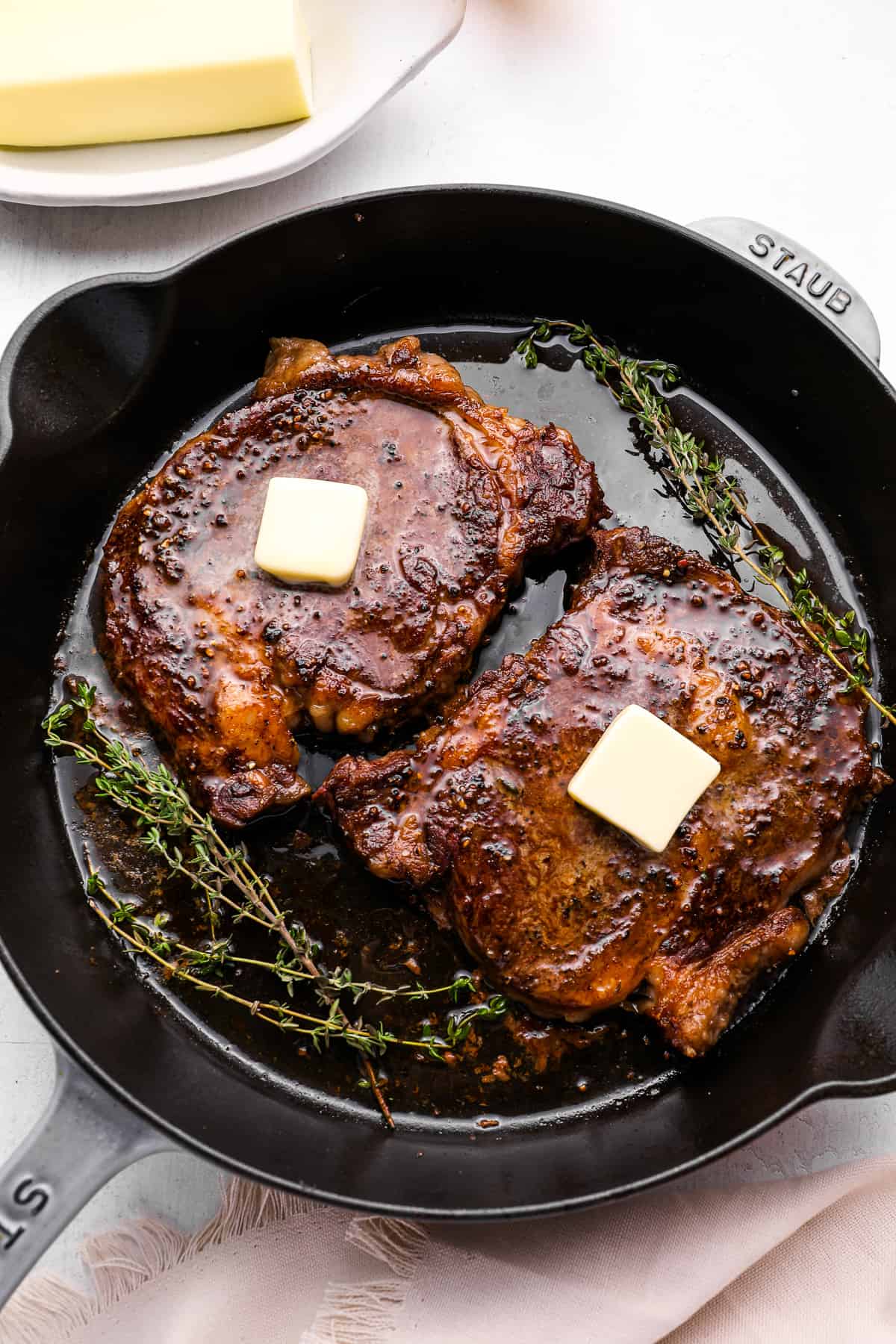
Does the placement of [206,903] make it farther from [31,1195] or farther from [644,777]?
[644,777]

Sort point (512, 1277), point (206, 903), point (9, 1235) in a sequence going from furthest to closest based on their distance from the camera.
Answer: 1. point (206, 903)
2. point (512, 1277)
3. point (9, 1235)

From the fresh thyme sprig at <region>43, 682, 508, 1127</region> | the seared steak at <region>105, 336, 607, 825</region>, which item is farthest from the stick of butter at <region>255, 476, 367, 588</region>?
the fresh thyme sprig at <region>43, 682, 508, 1127</region>

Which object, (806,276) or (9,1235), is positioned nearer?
(9,1235)

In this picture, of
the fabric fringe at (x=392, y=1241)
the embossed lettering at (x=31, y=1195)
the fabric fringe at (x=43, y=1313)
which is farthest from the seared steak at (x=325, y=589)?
the fabric fringe at (x=43, y=1313)

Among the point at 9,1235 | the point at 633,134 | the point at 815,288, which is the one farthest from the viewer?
the point at 633,134

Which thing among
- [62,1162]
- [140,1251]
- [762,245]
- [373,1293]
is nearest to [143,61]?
[762,245]

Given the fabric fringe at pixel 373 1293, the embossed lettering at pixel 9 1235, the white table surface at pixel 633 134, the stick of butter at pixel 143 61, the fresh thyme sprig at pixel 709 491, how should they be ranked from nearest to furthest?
the embossed lettering at pixel 9 1235 → the fabric fringe at pixel 373 1293 → the fresh thyme sprig at pixel 709 491 → the stick of butter at pixel 143 61 → the white table surface at pixel 633 134

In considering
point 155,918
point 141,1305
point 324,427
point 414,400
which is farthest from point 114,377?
point 141,1305

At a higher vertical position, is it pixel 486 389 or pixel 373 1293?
pixel 486 389

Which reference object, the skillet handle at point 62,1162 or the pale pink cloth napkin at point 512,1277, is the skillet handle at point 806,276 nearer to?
the pale pink cloth napkin at point 512,1277
